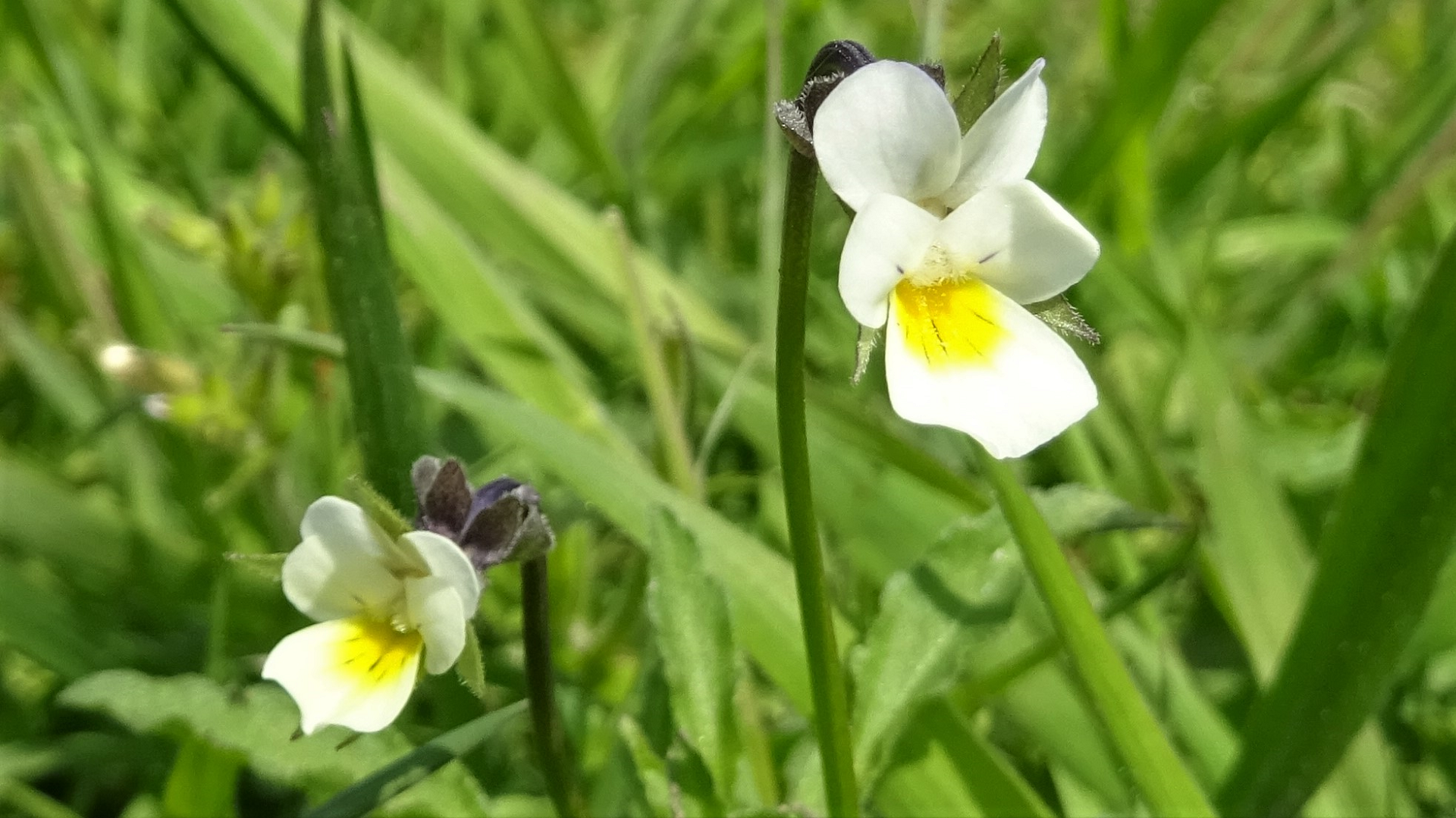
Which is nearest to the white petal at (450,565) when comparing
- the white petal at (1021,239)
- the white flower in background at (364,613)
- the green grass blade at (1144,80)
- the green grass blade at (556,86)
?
the white flower in background at (364,613)

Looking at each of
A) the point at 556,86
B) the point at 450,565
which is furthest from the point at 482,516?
the point at 556,86

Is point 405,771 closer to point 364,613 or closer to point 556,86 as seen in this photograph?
point 364,613

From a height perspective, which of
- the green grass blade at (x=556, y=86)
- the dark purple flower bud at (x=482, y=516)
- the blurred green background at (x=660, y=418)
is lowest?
the blurred green background at (x=660, y=418)

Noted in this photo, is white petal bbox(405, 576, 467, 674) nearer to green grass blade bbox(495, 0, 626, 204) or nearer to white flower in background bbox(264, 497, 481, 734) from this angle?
white flower in background bbox(264, 497, 481, 734)

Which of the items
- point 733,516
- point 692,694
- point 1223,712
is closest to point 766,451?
point 733,516

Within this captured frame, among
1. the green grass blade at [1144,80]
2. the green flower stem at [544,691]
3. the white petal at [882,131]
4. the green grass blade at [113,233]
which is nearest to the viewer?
the white petal at [882,131]

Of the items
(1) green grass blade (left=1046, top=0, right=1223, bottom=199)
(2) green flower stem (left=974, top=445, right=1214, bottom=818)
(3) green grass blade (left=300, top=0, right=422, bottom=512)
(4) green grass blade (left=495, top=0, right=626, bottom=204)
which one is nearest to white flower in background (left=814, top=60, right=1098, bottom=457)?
(2) green flower stem (left=974, top=445, right=1214, bottom=818)

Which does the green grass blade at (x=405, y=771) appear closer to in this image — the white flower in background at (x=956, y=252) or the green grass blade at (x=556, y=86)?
the white flower in background at (x=956, y=252)
